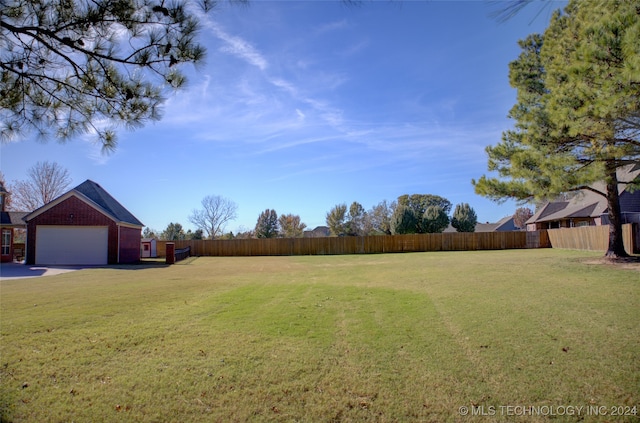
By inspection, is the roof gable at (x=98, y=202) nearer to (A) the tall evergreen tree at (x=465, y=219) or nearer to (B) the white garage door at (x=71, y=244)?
(B) the white garage door at (x=71, y=244)

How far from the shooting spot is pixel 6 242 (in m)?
21.6

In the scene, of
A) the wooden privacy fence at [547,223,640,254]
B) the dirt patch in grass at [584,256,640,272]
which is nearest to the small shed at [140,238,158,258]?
the dirt patch in grass at [584,256,640,272]

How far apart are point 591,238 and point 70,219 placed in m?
30.1

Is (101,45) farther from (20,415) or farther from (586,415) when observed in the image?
(586,415)

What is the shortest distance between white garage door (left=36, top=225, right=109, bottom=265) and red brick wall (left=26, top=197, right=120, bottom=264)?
0.23 meters

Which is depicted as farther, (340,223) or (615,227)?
(340,223)

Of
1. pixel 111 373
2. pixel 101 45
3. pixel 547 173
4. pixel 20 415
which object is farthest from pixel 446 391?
pixel 547 173

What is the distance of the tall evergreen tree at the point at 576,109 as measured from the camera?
16.3ft

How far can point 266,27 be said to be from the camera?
4465 mm

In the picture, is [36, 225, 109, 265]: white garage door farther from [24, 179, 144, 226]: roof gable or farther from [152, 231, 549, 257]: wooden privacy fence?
[152, 231, 549, 257]: wooden privacy fence

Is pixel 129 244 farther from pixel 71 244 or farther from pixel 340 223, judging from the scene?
pixel 340 223

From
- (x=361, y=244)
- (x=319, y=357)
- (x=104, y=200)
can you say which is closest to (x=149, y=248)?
(x=104, y=200)

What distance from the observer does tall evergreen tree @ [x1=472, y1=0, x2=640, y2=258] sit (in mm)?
4965

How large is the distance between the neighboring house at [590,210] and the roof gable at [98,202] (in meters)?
25.2
